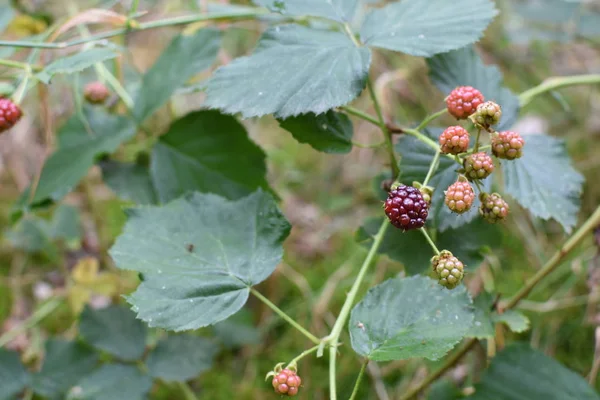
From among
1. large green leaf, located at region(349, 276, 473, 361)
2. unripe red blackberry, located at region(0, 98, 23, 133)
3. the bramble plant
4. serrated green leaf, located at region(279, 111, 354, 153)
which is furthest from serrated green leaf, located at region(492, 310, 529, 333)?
unripe red blackberry, located at region(0, 98, 23, 133)

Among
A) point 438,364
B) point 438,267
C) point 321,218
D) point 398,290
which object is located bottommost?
point 321,218

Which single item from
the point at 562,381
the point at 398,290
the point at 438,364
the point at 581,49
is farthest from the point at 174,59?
the point at 581,49

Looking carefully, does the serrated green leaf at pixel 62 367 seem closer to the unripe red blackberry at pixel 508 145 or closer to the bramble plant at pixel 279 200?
the bramble plant at pixel 279 200

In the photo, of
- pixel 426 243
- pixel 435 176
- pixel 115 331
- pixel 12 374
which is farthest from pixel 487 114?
pixel 12 374

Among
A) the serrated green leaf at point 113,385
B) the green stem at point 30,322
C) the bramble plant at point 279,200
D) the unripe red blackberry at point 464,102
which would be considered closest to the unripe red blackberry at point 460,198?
the bramble plant at point 279,200

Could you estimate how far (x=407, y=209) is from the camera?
0.56 metres

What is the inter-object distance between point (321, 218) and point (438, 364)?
78 cm

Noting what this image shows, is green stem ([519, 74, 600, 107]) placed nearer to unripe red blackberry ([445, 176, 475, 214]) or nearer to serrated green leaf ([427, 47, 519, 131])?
serrated green leaf ([427, 47, 519, 131])

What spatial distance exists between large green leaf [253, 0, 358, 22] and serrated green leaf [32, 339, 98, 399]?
76 centimetres

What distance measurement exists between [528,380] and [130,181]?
29.7 inches

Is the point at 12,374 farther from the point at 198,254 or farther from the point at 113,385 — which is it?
the point at 198,254

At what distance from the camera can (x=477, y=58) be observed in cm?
87

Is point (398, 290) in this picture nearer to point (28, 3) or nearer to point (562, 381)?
point (562, 381)

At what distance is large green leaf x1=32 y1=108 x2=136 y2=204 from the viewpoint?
907 mm
